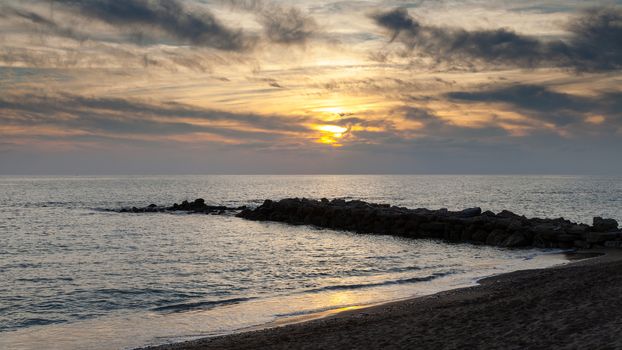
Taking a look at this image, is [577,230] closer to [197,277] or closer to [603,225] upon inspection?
[603,225]

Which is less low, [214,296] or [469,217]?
[469,217]

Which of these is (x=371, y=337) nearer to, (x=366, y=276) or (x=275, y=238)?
(x=366, y=276)

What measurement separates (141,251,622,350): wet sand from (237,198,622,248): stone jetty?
17.4m

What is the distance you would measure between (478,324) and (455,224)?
29036 millimetres

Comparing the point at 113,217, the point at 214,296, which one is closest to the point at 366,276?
the point at 214,296

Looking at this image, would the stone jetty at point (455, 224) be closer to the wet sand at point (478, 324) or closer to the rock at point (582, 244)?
the rock at point (582, 244)

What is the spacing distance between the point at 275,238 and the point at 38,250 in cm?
1652

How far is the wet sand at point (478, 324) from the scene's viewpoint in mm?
10219

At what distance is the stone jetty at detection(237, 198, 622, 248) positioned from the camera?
33.8 meters

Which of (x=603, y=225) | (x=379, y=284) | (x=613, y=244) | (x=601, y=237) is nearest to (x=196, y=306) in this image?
(x=379, y=284)

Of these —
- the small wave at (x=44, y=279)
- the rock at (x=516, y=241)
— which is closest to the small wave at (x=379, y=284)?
the small wave at (x=44, y=279)

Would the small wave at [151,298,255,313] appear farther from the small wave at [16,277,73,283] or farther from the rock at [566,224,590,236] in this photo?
the rock at [566,224,590,236]

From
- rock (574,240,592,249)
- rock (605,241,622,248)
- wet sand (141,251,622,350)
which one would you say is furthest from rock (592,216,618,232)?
wet sand (141,251,622,350)

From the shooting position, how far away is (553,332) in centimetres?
1041
